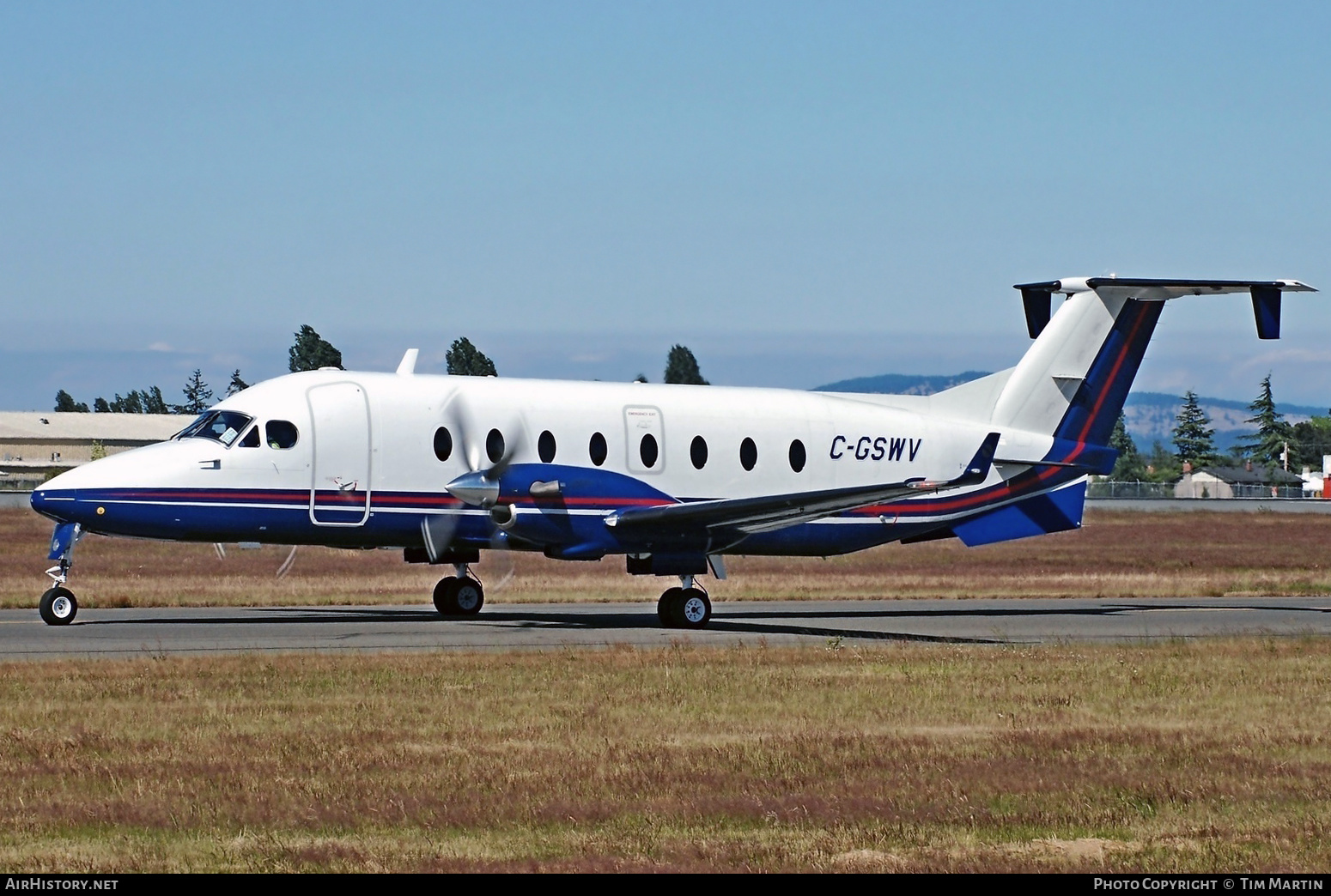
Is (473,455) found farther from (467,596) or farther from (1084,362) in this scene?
(1084,362)

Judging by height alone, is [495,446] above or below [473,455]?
above

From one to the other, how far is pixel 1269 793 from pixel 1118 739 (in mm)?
2732

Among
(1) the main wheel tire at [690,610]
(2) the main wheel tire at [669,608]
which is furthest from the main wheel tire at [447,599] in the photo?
(1) the main wheel tire at [690,610]

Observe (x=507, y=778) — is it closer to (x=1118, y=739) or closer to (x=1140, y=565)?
(x=1118, y=739)

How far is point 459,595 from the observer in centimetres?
3036

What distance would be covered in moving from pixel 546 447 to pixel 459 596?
400 centimetres

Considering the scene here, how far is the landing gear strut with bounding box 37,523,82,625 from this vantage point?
25.7m

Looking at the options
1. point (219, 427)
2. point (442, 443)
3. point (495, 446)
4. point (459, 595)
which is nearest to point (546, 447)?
point (495, 446)

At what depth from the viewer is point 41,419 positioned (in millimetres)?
150000

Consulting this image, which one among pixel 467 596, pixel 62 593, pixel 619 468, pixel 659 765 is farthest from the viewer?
pixel 467 596

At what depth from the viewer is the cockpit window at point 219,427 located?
26.6 m

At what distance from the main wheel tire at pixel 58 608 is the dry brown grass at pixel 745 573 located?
6279 mm

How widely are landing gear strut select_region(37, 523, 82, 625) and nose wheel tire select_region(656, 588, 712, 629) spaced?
9.57 m

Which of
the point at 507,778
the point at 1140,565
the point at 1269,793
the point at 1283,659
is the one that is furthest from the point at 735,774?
the point at 1140,565
